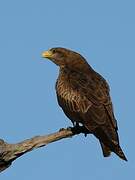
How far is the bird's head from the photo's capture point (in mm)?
13188

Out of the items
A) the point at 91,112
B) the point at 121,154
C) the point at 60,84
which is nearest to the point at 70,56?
the point at 60,84

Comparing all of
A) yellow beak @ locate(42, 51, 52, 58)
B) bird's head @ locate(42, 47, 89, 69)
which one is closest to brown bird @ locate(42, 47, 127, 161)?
bird's head @ locate(42, 47, 89, 69)

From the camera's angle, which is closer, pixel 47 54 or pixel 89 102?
pixel 89 102

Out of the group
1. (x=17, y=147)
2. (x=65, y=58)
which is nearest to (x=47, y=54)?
(x=65, y=58)

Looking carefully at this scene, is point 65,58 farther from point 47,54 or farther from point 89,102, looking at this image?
point 89,102

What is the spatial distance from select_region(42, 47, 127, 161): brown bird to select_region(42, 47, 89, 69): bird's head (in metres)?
0.11

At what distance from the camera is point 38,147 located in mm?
10008

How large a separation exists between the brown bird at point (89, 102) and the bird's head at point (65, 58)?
113mm

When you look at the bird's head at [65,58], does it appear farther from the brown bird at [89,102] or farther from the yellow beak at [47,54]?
the brown bird at [89,102]

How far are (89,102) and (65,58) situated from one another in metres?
2.27

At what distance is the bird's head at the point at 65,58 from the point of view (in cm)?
1319

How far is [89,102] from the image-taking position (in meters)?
11.5

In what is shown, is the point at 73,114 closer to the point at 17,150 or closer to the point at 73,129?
the point at 73,129

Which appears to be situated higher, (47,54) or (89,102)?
(47,54)
